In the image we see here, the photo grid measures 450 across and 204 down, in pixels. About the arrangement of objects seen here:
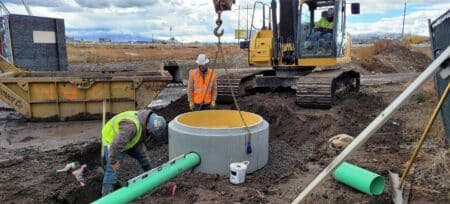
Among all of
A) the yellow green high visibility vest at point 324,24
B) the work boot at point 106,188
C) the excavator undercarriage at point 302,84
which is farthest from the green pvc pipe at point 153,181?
the yellow green high visibility vest at point 324,24

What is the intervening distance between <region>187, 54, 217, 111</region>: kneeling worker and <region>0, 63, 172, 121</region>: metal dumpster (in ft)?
6.18

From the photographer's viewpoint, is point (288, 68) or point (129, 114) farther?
point (288, 68)

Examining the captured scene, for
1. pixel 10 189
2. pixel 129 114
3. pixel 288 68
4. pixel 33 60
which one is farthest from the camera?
pixel 33 60

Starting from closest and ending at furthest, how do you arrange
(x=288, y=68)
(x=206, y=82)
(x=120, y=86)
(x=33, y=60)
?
(x=206, y=82) → (x=120, y=86) → (x=288, y=68) → (x=33, y=60)

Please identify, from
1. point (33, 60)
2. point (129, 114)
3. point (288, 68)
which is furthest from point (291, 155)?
point (33, 60)

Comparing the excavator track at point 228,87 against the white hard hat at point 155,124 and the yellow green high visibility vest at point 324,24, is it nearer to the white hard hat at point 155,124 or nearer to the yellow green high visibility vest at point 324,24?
→ the yellow green high visibility vest at point 324,24

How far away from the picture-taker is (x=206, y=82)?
26.1 feet

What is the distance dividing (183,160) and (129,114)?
3.51 ft

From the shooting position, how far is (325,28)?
1066cm

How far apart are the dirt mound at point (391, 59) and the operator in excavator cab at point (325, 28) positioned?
17.5m

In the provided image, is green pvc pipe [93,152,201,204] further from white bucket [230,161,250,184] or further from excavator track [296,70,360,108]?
excavator track [296,70,360,108]

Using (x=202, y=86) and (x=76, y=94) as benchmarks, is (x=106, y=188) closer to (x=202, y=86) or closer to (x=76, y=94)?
(x=202, y=86)

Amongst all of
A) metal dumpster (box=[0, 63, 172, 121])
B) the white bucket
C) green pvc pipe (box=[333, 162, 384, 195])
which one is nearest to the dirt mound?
metal dumpster (box=[0, 63, 172, 121])

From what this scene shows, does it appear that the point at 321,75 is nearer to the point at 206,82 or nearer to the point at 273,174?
the point at 206,82
